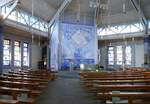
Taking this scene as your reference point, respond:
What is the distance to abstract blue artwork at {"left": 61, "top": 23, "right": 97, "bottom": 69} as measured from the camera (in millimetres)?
19219

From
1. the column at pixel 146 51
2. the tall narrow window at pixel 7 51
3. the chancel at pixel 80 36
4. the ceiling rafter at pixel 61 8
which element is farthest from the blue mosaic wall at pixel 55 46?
the column at pixel 146 51

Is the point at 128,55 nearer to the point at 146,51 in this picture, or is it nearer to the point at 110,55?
the point at 110,55

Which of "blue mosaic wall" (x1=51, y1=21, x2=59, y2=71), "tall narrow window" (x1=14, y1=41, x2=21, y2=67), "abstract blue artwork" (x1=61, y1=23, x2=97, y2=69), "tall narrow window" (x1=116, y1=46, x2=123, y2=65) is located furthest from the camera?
"tall narrow window" (x1=116, y1=46, x2=123, y2=65)

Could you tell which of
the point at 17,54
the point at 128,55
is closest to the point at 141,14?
the point at 128,55

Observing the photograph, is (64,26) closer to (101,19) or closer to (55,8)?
(55,8)

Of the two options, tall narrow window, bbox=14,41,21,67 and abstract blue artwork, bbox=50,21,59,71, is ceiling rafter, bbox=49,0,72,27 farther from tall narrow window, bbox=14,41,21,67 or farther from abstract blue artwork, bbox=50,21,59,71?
tall narrow window, bbox=14,41,21,67

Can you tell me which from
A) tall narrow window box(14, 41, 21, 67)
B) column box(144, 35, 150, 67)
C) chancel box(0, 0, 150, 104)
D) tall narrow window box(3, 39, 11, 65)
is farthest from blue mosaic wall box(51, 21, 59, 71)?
column box(144, 35, 150, 67)

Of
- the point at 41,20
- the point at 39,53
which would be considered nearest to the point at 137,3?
the point at 41,20

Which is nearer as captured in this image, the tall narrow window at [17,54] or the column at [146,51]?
the tall narrow window at [17,54]

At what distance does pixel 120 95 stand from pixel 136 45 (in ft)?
54.4

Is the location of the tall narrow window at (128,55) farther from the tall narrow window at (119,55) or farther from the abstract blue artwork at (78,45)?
the abstract blue artwork at (78,45)

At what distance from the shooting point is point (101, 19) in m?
20.5

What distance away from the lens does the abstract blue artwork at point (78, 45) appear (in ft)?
63.1

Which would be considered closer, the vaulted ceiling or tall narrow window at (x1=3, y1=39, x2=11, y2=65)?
tall narrow window at (x1=3, y1=39, x2=11, y2=65)
